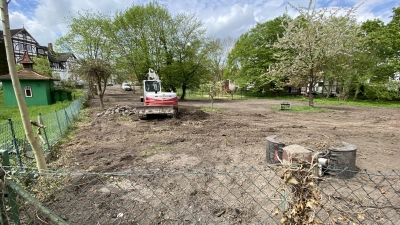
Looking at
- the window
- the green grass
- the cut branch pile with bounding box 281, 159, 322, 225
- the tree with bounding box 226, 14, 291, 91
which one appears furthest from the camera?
the tree with bounding box 226, 14, 291, 91

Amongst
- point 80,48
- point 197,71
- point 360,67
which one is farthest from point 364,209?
point 80,48

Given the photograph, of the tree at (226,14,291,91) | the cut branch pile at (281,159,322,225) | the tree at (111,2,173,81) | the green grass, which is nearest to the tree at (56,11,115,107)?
the tree at (111,2,173,81)

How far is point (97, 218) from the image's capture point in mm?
2916

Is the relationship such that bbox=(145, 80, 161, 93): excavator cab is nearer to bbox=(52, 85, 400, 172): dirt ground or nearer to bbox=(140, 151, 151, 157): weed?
bbox=(52, 85, 400, 172): dirt ground

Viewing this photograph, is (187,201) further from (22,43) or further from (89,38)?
(22,43)

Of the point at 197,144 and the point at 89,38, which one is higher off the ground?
the point at 89,38

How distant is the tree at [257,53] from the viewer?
29.7 metres

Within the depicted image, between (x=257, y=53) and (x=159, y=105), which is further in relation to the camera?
(x=257, y=53)

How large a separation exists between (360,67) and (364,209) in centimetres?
2664

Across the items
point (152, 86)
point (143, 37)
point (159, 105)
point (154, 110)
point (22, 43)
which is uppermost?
point (22, 43)

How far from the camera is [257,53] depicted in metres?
30.4

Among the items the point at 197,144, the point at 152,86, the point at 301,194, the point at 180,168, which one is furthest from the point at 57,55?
the point at 301,194

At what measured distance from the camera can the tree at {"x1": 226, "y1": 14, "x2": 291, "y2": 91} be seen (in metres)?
29.7

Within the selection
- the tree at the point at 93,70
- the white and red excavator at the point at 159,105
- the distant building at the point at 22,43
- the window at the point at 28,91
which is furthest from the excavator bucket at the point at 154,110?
the distant building at the point at 22,43
